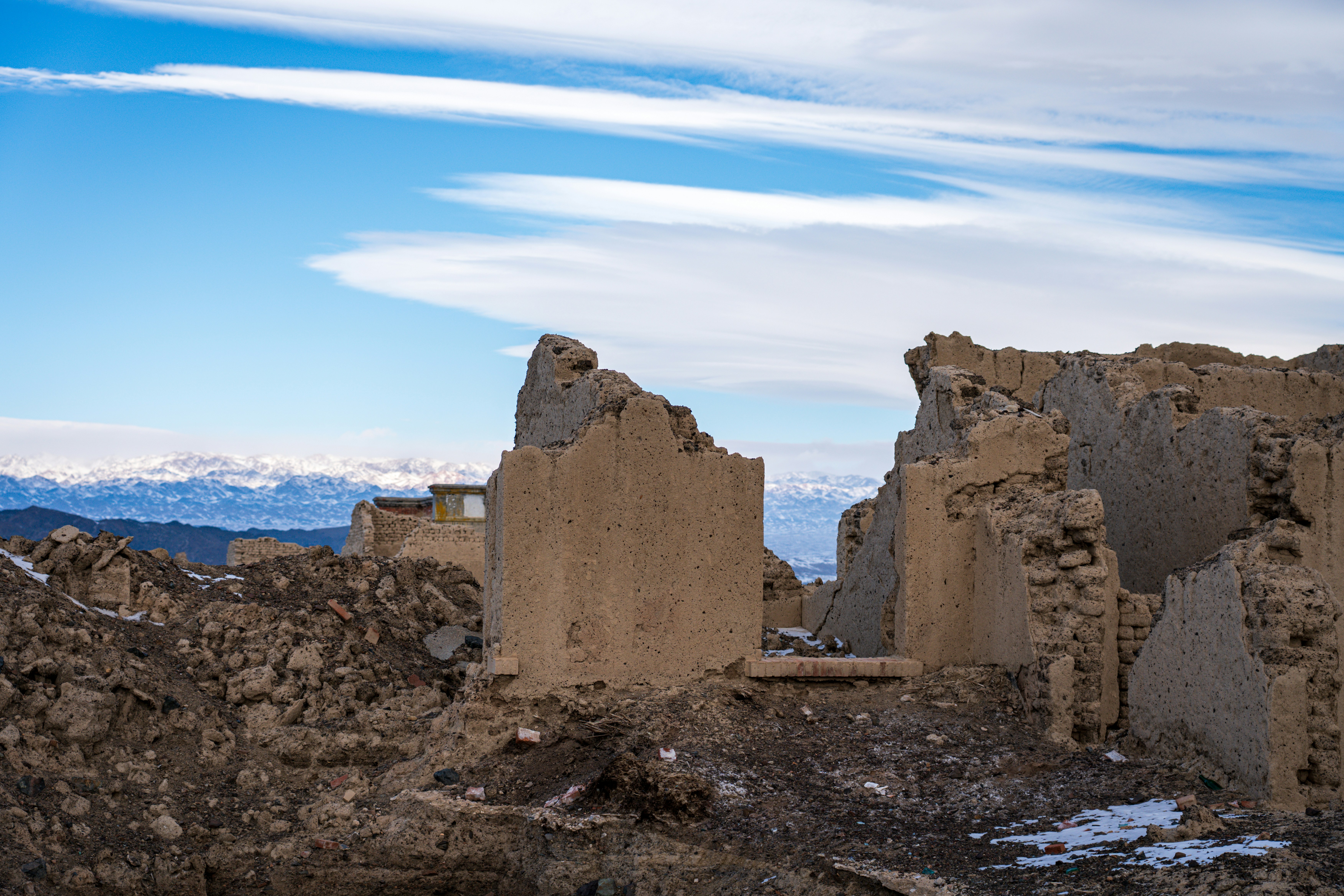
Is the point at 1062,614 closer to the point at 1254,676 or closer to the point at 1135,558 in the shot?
the point at 1254,676

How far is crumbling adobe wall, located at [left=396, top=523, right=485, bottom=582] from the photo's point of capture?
16766mm

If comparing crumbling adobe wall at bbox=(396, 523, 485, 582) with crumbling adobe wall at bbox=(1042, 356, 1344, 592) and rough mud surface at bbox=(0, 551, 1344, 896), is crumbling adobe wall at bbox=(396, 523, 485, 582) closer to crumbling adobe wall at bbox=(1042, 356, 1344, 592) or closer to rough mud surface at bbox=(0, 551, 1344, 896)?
rough mud surface at bbox=(0, 551, 1344, 896)

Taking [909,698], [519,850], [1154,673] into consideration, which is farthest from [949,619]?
[519,850]

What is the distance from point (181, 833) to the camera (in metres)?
7.34

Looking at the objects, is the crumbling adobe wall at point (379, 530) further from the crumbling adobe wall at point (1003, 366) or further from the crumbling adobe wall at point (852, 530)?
the crumbling adobe wall at point (1003, 366)

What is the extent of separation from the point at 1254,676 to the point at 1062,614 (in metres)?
1.82

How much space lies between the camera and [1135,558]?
10.6 metres

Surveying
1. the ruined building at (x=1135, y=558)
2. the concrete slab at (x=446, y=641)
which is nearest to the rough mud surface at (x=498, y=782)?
the ruined building at (x=1135, y=558)

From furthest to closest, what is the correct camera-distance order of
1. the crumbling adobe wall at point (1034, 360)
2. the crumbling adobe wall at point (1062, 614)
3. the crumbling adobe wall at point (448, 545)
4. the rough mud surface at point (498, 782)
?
the crumbling adobe wall at point (448, 545)
the crumbling adobe wall at point (1034, 360)
the crumbling adobe wall at point (1062, 614)
the rough mud surface at point (498, 782)

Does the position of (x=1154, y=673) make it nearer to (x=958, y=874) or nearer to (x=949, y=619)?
(x=949, y=619)

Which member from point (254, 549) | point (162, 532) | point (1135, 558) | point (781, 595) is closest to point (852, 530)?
point (781, 595)

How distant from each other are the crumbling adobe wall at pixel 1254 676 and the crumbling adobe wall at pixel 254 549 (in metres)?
14.1

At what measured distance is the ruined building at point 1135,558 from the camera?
656 cm

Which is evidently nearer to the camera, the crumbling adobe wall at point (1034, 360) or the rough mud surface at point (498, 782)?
the rough mud surface at point (498, 782)
